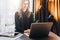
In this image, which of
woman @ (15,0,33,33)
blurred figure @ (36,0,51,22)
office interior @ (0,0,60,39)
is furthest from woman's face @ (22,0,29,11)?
blurred figure @ (36,0,51,22)

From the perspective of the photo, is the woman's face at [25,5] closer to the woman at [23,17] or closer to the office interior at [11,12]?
the woman at [23,17]

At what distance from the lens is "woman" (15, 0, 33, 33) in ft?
10.6

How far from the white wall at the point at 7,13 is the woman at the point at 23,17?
142 millimetres

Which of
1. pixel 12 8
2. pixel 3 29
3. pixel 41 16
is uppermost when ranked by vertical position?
pixel 12 8

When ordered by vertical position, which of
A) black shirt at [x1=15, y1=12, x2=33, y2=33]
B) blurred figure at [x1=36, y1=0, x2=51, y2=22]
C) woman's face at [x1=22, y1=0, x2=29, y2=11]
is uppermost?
woman's face at [x1=22, y1=0, x2=29, y2=11]

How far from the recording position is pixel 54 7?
3.20m

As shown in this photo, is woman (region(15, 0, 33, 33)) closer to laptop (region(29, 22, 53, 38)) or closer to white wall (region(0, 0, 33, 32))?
white wall (region(0, 0, 33, 32))

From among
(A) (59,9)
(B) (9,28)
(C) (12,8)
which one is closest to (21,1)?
(C) (12,8)

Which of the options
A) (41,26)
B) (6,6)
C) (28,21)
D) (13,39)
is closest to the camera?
(13,39)

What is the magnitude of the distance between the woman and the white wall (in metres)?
0.14

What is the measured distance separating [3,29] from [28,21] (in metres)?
0.70

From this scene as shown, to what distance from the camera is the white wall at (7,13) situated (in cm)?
312

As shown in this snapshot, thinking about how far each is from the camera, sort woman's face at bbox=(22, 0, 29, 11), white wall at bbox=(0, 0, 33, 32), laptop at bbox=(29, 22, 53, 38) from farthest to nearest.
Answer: woman's face at bbox=(22, 0, 29, 11), white wall at bbox=(0, 0, 33, 32), laptop at bbox=(29, 22, 53, 38)

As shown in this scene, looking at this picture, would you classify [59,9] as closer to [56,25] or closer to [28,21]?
[56,25]
